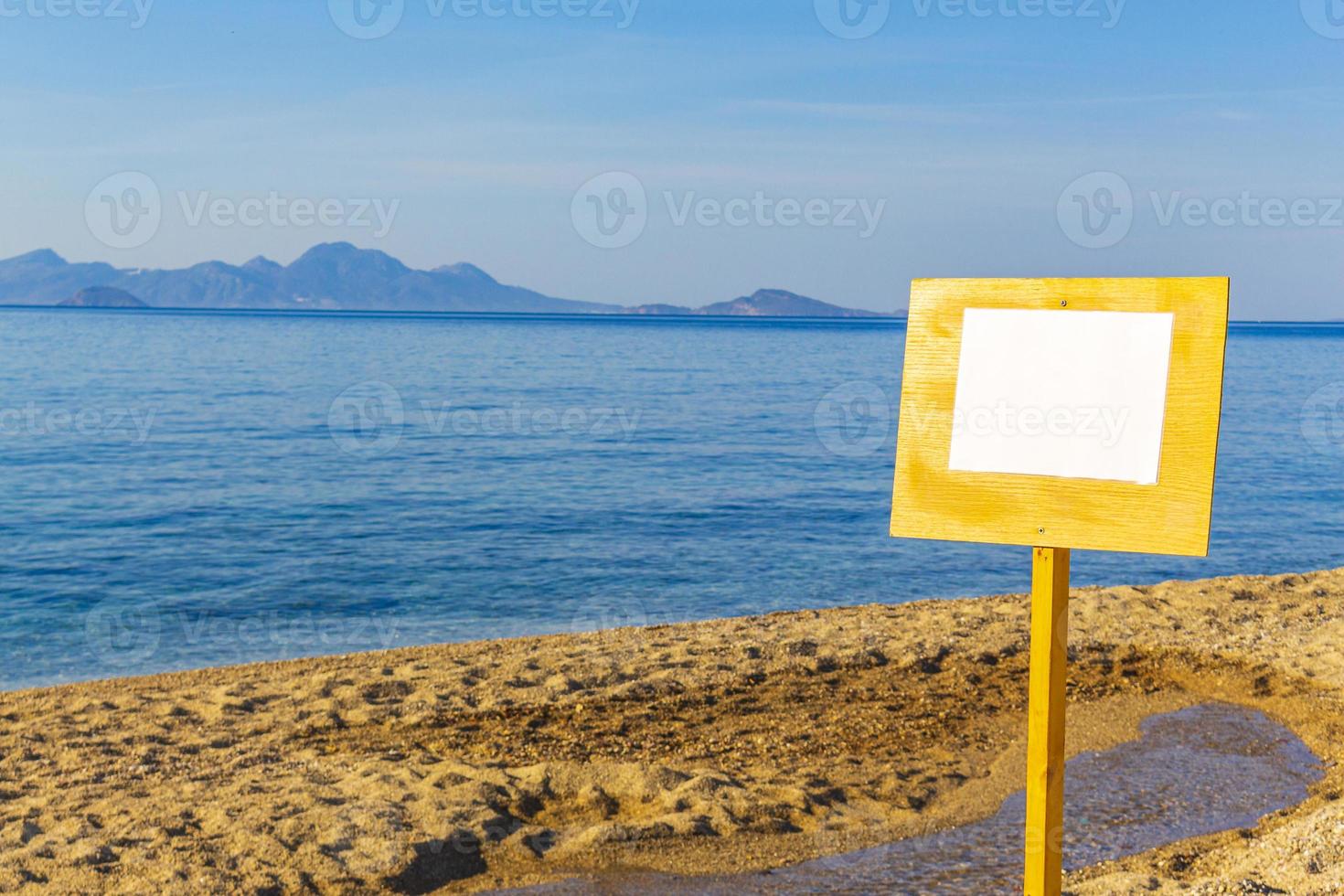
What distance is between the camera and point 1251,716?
7848mm

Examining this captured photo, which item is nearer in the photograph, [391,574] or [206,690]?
[206,690]

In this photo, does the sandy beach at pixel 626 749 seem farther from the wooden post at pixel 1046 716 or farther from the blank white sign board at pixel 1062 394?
the blank white sign board at pixel 1062 394

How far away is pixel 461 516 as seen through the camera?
18.3 metres

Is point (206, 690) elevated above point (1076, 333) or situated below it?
below

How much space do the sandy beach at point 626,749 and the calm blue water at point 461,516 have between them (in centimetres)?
285

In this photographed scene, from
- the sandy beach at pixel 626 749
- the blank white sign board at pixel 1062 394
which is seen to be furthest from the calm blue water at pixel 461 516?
the blank white sign board at pixel 1062 394

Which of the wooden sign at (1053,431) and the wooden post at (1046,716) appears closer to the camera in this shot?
the wooden sign at (1053,431)

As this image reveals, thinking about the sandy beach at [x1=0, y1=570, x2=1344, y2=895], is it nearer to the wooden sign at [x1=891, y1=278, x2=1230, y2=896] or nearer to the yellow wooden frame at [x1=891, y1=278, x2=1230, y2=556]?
the wooden sign at [x1=891, y1=278, x2=1230, y2=896]

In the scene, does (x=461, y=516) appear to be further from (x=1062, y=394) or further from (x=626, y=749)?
(x=1062, y=394)

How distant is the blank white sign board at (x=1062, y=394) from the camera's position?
11.7ft

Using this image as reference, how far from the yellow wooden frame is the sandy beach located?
211 cm

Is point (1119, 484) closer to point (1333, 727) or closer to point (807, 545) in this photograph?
point (1333, 727)

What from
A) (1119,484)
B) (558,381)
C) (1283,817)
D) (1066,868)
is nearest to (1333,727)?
(1283,817)

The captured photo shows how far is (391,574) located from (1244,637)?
31.7 feet
